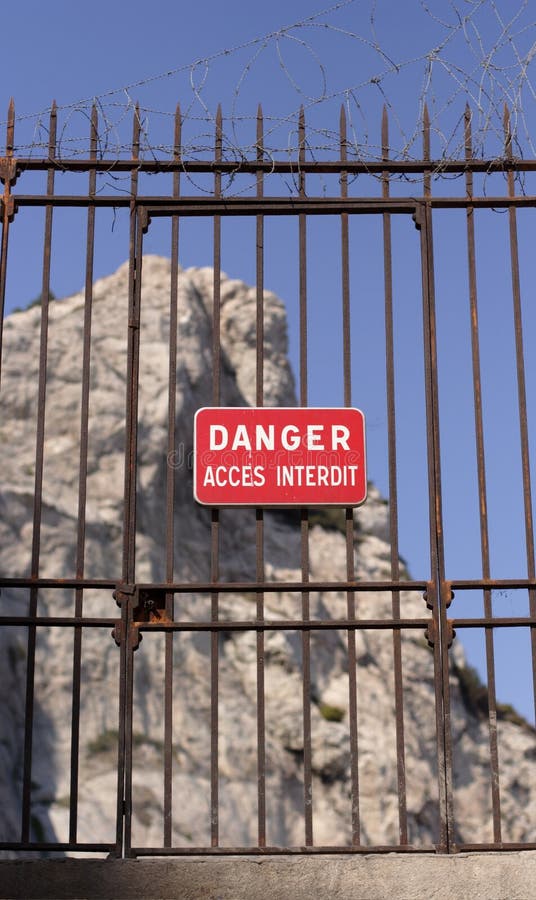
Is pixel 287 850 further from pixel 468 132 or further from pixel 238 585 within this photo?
pixel 468 132

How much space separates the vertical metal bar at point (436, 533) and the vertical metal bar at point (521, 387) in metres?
0.45

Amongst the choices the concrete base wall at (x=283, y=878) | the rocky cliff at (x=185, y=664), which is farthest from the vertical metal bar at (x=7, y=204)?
the rocky cliff at (x=185, y=664)

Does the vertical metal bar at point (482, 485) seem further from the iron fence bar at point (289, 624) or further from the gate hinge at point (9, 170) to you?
the gate hinge at point (9, 170)

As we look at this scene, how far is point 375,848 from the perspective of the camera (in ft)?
18.0

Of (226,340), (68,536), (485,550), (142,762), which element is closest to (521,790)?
(142,762)

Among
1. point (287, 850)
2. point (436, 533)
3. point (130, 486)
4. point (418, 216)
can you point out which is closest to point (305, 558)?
point (436, 533)

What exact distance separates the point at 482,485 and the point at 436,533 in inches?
14.0

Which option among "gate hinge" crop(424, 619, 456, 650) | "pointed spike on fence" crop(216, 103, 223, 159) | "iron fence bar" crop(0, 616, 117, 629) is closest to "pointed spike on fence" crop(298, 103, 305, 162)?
"pointed spike on fence" crop(216, 103, 223, 159)

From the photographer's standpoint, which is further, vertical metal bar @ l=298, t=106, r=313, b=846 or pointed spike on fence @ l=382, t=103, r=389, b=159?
pointed spike on fence @ l=382, t=103, r=389, b=159

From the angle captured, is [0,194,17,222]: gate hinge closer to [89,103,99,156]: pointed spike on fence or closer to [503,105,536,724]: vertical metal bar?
[89,103,99,156]: pointed spike on fence

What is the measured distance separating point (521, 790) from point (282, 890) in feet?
107

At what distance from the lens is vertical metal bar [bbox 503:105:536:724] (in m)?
5.96

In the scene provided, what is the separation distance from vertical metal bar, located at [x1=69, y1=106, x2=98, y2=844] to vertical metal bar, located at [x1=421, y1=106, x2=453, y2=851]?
1.74 metres

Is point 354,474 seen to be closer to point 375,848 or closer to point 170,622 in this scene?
point 170,622
